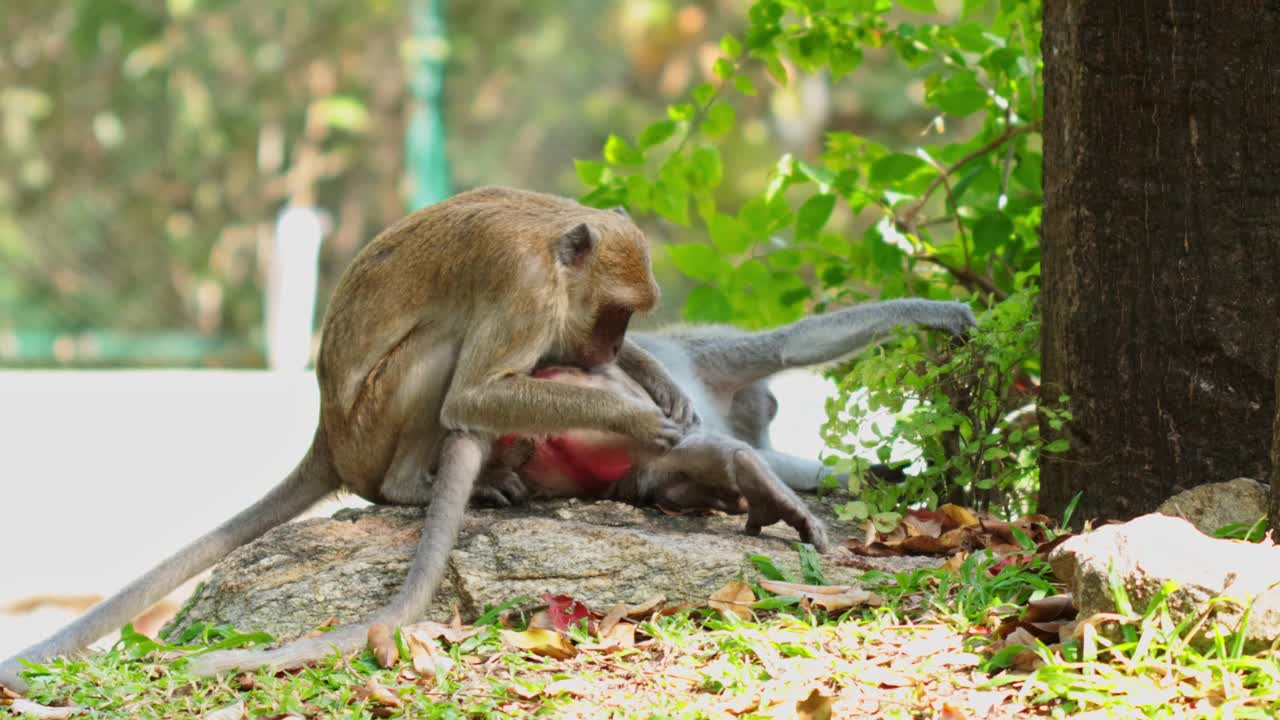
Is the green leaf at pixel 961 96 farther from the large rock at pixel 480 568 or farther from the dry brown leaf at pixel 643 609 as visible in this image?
the dry brown leaf at pixel 643 609

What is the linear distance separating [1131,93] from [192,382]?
33.9ft

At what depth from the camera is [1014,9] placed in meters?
5.29

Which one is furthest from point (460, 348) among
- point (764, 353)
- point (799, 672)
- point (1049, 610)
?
point (1049, 610)

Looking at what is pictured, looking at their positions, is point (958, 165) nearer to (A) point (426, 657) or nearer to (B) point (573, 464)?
(B) point (573, 464)

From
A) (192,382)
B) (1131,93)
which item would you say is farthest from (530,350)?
(192,382)

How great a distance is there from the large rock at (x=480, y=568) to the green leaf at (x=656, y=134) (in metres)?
1.64

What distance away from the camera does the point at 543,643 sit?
3521mm

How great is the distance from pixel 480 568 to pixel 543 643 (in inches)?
19.6

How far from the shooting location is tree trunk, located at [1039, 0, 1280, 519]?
396cm

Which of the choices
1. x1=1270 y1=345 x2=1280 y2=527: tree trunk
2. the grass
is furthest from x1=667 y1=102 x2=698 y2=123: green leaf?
x1=1270 y1=345 x2=1280 y2=527: tree trunk

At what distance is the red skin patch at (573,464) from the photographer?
4668 mm

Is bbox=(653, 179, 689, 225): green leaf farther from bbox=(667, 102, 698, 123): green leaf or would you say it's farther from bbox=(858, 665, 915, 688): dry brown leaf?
bbox=(858, 665, 915, 688): dry brown leaf

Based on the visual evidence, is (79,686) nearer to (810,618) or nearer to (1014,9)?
(810,618)

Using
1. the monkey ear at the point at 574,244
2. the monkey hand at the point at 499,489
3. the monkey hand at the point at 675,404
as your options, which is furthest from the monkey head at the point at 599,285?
the monkey hand at the point at 499,489
